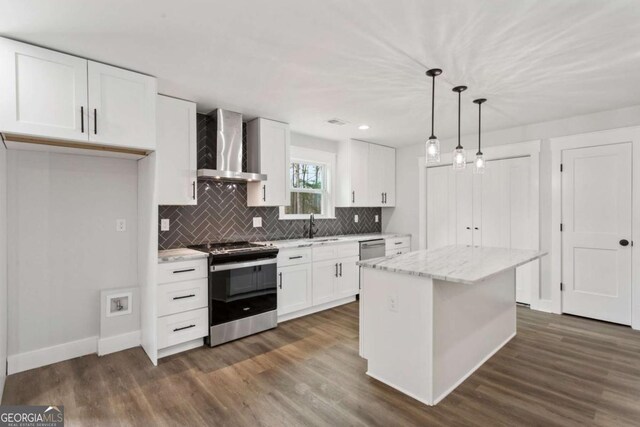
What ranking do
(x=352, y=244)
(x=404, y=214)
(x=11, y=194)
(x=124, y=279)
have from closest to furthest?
(x=11, y=194)
(x=124, y=279)
(x=352, y=244)
(x=404, y=214)

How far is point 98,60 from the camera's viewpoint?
92.5 inches

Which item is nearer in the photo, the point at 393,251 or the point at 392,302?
the point at 392,302

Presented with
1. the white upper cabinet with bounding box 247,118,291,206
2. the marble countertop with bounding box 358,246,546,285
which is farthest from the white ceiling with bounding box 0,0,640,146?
the marble countertop with bounding box 358,246,546,285

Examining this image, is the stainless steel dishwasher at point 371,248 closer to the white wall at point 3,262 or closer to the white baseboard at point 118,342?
the white baseboard at point 118,342

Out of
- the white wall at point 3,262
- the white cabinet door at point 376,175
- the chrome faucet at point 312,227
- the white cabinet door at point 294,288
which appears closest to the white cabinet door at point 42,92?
the white wall at point 3,262

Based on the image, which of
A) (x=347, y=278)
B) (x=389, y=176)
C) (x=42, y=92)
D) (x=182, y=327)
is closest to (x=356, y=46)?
(x=42, y=92)

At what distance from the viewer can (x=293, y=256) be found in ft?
12.2

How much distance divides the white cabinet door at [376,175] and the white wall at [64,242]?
3.33m

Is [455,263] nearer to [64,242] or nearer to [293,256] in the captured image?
[293,256]

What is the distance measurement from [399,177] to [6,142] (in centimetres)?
489

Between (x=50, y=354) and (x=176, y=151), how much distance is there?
2.00 metres

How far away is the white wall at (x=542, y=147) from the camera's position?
359cm

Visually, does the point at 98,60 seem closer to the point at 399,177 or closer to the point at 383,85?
the point at 383,85

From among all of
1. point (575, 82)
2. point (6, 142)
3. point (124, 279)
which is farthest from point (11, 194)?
point (575, 82)
